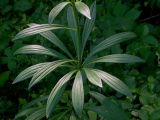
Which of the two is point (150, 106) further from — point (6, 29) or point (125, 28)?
point (6, 29)

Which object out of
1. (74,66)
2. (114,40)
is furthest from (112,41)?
(74,66)

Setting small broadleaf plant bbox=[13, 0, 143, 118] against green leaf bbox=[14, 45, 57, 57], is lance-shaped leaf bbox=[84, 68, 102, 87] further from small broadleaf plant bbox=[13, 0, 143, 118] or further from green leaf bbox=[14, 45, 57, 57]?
green leaf bbox=[14, 45, 57, 57]

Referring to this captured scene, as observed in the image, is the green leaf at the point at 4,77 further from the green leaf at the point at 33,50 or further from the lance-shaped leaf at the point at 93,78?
the lance-shaped leaf at the point at 93,78

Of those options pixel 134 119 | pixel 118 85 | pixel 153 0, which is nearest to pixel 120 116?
pixel 118 85

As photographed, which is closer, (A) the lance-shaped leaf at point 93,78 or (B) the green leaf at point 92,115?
(A) the lance-shaped leaf at point 93,78

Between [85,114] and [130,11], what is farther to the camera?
[130,11]

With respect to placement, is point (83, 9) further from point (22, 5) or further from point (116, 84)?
point (22, 5)

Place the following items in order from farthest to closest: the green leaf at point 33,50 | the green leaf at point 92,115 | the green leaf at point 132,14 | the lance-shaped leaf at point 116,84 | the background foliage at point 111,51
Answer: the green leaf at point 132,14 < the background foliage at point 111,51 < the green leaf at point 92,115 < the green leaf at point 33,50 < the lance-shaped leaf at point 116,84

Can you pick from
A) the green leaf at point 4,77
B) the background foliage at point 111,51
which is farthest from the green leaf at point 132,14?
the green leaf at point 4,77
